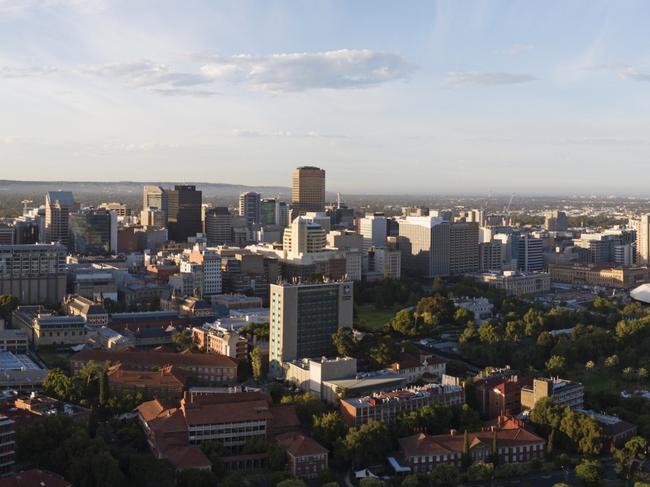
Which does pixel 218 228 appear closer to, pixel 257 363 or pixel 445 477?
pixel 257 363

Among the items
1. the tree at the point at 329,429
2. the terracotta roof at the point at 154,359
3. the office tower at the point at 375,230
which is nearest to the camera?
the tree at the point at 329,429

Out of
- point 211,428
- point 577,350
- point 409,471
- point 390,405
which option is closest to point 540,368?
point 577,350

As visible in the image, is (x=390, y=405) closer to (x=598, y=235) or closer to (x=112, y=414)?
(x=112, y=414)

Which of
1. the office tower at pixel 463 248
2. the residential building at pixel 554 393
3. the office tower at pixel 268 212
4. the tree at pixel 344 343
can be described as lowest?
the residential building at pixel 554 393

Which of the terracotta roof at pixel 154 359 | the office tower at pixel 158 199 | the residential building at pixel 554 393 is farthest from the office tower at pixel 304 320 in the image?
the office tower at pixel 158 199

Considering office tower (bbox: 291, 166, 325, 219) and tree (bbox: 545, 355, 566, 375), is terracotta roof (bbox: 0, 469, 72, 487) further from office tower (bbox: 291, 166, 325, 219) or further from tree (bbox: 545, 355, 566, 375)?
office tower (bbox: 291, 166, 325, 219)

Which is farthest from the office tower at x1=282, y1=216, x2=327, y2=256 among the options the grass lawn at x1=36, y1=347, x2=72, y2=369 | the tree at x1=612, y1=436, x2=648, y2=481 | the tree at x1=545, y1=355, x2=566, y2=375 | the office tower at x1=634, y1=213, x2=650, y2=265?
the tree at x1=612, y1=436, x2=648, y2=481

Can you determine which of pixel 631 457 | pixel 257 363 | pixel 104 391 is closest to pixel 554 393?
pixel 631 457

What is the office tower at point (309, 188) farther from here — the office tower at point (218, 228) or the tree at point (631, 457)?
the tree at point (631, 457)
